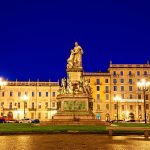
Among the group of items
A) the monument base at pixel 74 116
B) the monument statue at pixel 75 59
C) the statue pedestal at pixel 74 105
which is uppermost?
the monument statue at pixel 75 59

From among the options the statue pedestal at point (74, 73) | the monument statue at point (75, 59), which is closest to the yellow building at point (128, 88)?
the monument statue at point (75, 59)

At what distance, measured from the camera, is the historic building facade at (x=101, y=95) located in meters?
116

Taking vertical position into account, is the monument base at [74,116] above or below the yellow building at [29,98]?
below

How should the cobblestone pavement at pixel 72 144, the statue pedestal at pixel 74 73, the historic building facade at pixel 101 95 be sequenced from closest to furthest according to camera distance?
the cobblestone pavement at pixel 72 144 < the statue pedestal at pixel 74 73 < the historic building facade at pixel 101 95

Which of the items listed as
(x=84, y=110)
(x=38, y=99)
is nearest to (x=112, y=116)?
(x=38, y=99)

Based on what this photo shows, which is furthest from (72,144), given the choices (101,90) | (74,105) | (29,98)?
(101,90)

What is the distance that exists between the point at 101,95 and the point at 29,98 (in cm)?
2520

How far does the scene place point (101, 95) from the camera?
11756 cm

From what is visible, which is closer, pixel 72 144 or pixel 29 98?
pixel 72 144

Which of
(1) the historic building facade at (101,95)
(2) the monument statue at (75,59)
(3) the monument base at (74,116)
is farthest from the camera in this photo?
(1) the historic building facade at (101,95)


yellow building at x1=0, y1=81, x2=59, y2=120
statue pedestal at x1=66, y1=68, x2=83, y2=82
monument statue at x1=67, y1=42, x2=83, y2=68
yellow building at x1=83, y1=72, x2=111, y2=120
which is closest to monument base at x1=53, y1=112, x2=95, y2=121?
statue pedestal at x1=66, y1=68, x2=83, y2=82

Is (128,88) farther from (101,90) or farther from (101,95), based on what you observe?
(101,95)

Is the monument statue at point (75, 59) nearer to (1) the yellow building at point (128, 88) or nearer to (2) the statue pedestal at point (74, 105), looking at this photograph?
(2) the statue pedestal at point (74, 105)

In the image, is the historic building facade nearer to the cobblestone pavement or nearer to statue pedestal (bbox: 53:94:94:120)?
statue pedestal (bbox: 53:94:94:120)
